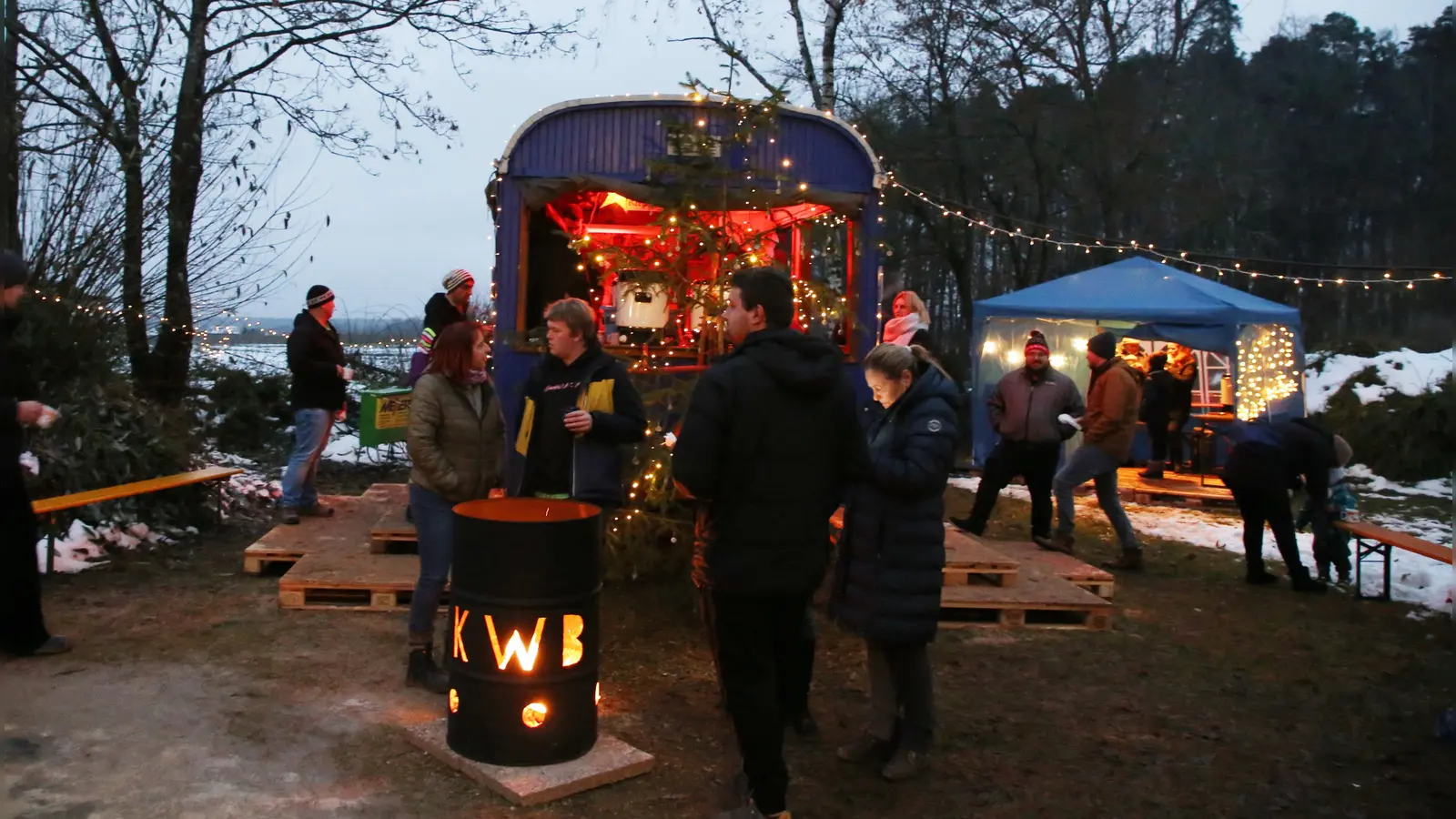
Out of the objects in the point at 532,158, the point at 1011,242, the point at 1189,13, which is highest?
the point at 1189,13

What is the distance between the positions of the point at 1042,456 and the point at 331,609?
482 cm

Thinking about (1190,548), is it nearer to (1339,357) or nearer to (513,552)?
(513,552)

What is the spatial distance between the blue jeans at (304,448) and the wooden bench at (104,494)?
0.81 metres

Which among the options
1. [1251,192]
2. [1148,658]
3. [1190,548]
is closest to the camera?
[1148,658]

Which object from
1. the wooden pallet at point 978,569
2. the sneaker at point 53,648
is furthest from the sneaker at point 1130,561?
the sneaker at point 53,648

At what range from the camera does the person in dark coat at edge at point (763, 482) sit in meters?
3.28

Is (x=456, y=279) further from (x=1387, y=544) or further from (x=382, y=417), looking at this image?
(x=1387, y=544)

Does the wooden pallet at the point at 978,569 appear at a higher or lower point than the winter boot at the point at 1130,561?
higher

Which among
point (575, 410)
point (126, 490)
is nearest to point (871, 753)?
point (575, 410)

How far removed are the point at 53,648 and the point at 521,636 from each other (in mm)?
2743

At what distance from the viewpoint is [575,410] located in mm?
4750

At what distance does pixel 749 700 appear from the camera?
133 inches

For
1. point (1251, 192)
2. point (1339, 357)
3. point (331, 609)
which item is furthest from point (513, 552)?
point (1251, 192)

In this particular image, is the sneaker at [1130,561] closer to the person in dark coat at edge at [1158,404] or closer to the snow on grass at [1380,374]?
the person in dark coat at edge at [1158,404]
